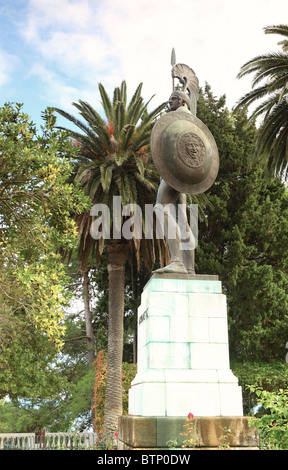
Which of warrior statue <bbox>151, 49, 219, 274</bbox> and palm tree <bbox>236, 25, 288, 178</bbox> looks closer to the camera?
warrior statue <bbox>151, 49, 219, 274</bbox>

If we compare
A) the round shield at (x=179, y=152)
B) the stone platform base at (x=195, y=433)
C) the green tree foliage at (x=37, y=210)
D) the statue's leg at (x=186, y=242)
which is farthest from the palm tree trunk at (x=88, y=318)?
the stone platform base at (x=195, y=433)

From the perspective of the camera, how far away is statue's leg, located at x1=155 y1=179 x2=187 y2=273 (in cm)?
709

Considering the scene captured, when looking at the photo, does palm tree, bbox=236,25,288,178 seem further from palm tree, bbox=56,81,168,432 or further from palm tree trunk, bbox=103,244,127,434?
palm tree trunk, bbox=103,244,127,434

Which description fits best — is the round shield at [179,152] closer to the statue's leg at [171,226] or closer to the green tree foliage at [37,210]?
the statue's leg at [171,226]

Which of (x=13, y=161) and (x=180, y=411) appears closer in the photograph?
(x=180, y=411)

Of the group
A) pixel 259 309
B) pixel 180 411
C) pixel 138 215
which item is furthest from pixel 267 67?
pixel 180 411

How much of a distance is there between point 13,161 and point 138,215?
29.8 feet

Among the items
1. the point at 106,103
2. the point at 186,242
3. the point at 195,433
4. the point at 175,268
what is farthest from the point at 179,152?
the point at 106,103

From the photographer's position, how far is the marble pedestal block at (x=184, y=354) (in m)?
6.16

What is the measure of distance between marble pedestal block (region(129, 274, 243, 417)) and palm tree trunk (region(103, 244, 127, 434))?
885 centimetres

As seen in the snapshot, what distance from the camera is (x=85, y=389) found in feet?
69.2

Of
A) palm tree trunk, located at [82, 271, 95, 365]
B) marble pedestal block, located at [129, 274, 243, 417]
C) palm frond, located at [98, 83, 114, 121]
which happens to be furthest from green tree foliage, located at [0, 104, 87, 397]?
palm tree trunk, located at [82, 271, 95, 365]
